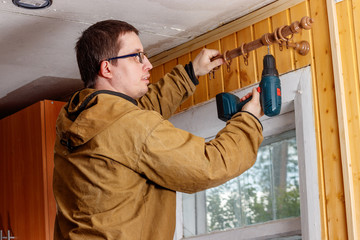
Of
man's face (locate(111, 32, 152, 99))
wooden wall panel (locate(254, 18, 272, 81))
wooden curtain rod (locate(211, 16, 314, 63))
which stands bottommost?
man's face (locate(111, 32, 152, 99))

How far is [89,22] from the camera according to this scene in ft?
8.16

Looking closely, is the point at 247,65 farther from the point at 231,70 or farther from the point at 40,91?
the point at 40,91

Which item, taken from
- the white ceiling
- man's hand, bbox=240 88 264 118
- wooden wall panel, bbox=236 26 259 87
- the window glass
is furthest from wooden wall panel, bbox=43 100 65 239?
man's hand, bbox=240 88 264 118

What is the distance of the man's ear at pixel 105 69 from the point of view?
6.37 feet

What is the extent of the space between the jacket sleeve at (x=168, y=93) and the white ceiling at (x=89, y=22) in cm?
28

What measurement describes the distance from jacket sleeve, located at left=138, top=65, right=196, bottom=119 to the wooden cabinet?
1041mm

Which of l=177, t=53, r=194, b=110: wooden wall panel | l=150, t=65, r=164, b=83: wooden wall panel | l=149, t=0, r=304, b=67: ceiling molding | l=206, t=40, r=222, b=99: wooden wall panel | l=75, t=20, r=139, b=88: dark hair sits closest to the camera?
l=75, t=20, r=139, b=88: dark hair

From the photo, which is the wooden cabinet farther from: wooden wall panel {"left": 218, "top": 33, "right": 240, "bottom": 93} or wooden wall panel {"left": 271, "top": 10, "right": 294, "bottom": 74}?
wooden wall panel {"left": 271, "top": 10, "right": 294, "bottom": 74}

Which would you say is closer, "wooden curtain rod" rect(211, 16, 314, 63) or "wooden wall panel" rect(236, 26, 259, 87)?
"wooden curtain rod" rect(211, 16, 314, 63)

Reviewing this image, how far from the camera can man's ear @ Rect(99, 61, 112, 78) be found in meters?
1.94

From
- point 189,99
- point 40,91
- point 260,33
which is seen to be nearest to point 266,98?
point 260,33

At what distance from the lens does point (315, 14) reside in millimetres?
2203

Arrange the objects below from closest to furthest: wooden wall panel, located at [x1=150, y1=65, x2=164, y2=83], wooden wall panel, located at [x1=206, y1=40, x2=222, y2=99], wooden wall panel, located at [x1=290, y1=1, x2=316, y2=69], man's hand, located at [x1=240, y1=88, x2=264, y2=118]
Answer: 1. man's hand, located at [x1=240, y1=88, x2=264, y2=118]
2. wooden wall panel, located at [x1=290, y1=1, x2=316, y2=69]
3. wooden wall panel, located at [x1=206, y1=40, x2=222, y2=99]
4. wooden wall panel, located at [x1=150, y1=65, x2=164, y2=83]

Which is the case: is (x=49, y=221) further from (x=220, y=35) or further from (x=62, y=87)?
(x=220, y=35)
